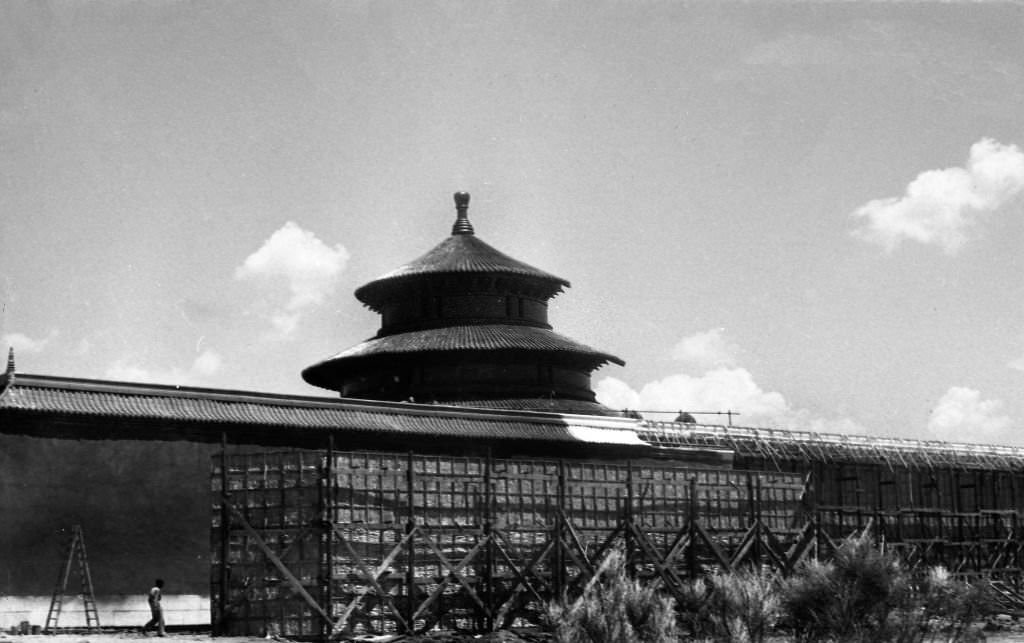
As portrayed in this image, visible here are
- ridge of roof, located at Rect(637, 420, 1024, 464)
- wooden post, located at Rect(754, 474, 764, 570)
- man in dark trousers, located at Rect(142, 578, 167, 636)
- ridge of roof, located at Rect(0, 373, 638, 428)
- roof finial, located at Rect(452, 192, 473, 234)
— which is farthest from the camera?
roof finial, located at Rect(452, 192, 473, 234)

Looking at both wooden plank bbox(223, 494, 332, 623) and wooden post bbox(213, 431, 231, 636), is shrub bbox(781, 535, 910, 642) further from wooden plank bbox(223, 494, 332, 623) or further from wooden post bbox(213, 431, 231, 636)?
wooden post bbox(213, 431, 231, 636)

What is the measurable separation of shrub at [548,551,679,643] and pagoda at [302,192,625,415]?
831 inches

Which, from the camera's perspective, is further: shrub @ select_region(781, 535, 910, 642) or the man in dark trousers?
the man in dark trousers

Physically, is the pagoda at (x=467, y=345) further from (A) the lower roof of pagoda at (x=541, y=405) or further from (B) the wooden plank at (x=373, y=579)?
(B) the wooden plank at (x=373, y=579)

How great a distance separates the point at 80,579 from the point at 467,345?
1732 centimetres

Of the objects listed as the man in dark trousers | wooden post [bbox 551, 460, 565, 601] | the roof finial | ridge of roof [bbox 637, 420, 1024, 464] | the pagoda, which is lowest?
the man in dark trousers

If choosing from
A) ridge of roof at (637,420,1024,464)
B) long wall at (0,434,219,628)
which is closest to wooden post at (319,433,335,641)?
long wall at (0,434,219,628)

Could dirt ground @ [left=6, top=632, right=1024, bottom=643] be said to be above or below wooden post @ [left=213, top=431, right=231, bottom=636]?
below

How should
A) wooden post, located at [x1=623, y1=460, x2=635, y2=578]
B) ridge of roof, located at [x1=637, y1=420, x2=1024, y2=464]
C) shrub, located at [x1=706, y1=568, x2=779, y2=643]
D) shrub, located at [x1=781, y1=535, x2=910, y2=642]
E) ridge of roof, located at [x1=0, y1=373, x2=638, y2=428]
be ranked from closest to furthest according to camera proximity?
shrub, located at [x1=781, y1=535, x2=910, y2=642]
shrub, located at [x1=706, y1=568, x2=779, y2=643]
wooden post, located at [x1=623, y1=460, x2=635, y2=578]
ridge of roof, located at [x1=0, y1=373, x2=638, y2=428]
ridge of roof, located at [x1=637, y1=420, x2=1024, y2=464]

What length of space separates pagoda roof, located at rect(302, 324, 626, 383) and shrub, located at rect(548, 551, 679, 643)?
70.8 ft

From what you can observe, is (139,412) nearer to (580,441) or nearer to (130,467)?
(130,467)

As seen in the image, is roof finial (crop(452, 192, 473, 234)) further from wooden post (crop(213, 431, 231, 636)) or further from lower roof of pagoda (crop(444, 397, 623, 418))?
wooden post (crop(213, 431, 231, 636))

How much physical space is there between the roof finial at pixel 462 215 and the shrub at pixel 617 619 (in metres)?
29.2

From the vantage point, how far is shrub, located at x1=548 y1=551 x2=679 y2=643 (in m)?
22.8
